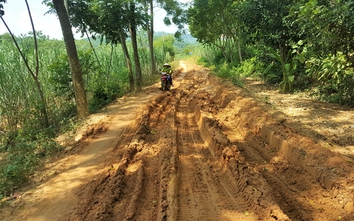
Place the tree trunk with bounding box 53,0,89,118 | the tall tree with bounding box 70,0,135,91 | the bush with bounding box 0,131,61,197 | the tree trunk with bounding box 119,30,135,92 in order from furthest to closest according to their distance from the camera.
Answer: the tree trunk with bounding box 119,30,135,92 → the tall tree with bounding box 70,0,135,91 → the tree trunk with bounding box 53,0,89,118 → the bush with bounding box 0,131,61,197

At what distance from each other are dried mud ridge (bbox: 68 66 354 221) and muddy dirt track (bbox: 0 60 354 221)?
13 mm

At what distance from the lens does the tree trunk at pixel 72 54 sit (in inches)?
311

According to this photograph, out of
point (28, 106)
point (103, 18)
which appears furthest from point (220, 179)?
point (103, 18)

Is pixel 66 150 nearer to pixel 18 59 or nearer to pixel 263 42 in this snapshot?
pixel 18 59

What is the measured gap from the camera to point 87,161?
5441mm

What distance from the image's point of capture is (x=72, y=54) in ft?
27.0

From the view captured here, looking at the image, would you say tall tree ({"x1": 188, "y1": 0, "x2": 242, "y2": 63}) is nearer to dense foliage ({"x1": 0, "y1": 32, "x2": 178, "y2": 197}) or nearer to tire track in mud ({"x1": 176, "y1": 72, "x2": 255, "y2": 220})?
dense foliage ({"x1": 0, "y1": 32, "x2": 178, "y2": 197})

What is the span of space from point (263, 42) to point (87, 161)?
9125 mm

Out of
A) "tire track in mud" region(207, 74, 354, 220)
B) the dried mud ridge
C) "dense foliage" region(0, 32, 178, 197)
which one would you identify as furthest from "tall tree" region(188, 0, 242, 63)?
the dried mud ridge

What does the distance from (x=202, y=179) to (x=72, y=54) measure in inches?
240

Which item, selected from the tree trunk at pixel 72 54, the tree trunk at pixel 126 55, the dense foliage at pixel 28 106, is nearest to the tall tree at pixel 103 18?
the tree trunk at pixel 126 55

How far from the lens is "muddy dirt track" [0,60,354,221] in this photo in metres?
3.50

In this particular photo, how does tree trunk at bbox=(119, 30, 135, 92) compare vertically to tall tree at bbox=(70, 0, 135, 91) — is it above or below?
below

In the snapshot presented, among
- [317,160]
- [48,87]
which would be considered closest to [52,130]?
[48,87]
